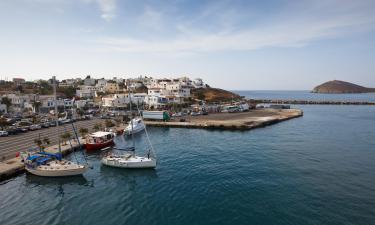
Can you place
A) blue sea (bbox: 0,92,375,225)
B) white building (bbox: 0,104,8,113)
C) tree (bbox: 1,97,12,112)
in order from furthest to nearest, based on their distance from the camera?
tree (bbox: 1,97,12,112)
white building (bbox: 0,104,8,113)
blue sea (bbox: 0,92,375,225)

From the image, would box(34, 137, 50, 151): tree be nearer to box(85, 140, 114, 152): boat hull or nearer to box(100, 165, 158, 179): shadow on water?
box(85, 140, 114, 152): boat hull

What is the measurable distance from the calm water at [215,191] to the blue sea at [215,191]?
0.33 ft

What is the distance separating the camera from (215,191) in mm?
28953

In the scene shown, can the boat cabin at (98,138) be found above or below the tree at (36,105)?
below

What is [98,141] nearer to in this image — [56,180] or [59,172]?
[59,172]

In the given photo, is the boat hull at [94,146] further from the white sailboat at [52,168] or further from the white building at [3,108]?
the white building at [3,108]

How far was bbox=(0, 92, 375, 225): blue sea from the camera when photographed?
23.6 meters

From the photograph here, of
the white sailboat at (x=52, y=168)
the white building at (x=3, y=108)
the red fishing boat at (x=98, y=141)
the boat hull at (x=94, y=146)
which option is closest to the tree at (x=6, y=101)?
the white building at (x=3, y=108)

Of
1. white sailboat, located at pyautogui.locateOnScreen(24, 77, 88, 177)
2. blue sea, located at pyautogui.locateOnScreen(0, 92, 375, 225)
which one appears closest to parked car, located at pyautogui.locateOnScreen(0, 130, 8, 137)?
blue sea, located at pyautogui.locateOnScreen(0, 92, 375, 225)

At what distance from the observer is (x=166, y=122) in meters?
80.2

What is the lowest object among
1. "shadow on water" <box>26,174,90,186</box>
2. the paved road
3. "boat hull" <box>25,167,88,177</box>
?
"shadow on water" <box>26,174,90,186</box>

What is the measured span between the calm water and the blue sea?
3.9 inches

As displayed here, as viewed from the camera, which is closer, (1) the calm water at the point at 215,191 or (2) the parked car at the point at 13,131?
(1) the calm water at the point at 215,191

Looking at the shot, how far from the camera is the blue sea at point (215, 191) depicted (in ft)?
77.4
